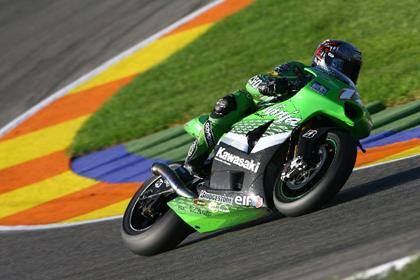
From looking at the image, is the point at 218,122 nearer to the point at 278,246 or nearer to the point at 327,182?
the point at 327,182

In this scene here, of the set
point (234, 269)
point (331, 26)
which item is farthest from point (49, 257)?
point (331, 26)

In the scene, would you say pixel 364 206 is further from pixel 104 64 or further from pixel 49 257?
pixel 104 64

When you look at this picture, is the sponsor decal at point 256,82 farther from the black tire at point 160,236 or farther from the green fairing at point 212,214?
the black tire at point 160,236

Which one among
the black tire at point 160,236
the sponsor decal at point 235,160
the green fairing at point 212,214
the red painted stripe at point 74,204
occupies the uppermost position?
the sponsor decal at point 235,160

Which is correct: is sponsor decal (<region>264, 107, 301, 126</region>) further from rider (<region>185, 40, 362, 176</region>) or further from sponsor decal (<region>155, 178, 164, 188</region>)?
sponsor decal (<region>155, 178, 164, 188</region>)

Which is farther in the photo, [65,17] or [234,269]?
[65,17]

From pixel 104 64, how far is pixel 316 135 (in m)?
8.10

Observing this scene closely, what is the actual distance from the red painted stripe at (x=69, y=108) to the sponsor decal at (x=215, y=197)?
5.86m

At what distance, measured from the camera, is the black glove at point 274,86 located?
6.57 meters

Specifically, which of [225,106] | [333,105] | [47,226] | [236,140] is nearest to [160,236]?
[236,140]

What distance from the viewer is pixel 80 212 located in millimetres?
8938

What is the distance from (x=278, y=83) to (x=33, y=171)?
16.5 ft

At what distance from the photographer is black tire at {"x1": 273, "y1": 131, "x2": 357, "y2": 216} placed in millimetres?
6062

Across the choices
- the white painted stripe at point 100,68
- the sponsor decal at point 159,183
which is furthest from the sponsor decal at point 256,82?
the white painted stripe at point 100,68
